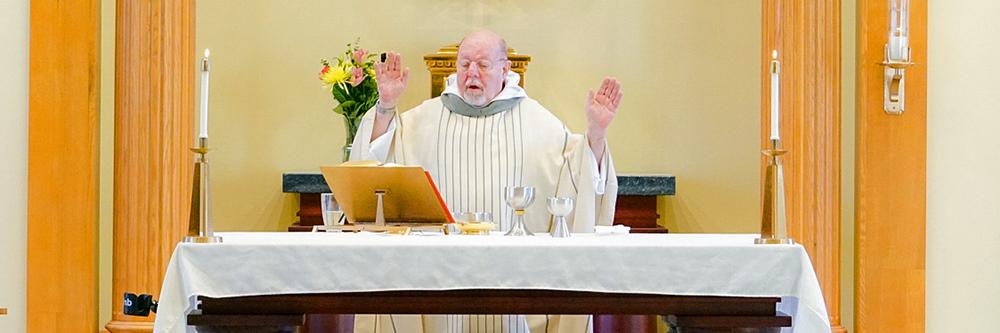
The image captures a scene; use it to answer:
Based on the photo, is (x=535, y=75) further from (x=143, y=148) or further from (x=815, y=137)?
(x=143, y=148)

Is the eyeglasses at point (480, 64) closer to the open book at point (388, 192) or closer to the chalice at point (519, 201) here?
the open book at point (388, 192)

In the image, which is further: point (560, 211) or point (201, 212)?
point (560, 211)

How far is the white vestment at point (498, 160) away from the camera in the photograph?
14.1ft

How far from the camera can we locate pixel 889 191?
4773 mm

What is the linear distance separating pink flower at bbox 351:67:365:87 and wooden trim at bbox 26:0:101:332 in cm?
117

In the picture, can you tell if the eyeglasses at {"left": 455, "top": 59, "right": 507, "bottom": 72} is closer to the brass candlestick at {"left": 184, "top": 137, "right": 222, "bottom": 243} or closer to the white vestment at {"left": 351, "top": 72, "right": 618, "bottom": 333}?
the white vestment at {"left": 351, "top": 72, "right": 618, "bottom": 333}

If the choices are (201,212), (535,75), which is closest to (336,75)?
(535,75)

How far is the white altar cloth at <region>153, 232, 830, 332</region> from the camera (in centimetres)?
315

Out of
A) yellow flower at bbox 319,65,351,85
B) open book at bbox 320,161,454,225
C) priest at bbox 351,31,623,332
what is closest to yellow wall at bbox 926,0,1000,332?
priest at bbox 351,31,623,332

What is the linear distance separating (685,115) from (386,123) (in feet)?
7.95

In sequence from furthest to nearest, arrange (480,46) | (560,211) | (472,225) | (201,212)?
(480,46), (472,225), (560,211), (201,212)

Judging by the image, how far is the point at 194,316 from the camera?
10.5 ft

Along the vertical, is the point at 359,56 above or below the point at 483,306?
above

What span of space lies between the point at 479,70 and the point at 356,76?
1.19 m
